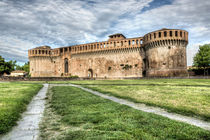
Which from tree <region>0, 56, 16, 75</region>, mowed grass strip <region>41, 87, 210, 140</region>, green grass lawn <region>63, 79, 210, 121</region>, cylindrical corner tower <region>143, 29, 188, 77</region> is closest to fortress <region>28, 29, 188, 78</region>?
cylindrical corner tower <region>143, 29, 188, 77</region>

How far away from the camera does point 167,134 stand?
3.18 metres

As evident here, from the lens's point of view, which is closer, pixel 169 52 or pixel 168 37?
pixel 168 37

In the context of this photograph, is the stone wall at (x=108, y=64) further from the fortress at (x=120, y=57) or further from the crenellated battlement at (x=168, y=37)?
the crenellated battlement at (x=168, y=37)

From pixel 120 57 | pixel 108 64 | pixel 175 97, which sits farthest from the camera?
pixel 108 64

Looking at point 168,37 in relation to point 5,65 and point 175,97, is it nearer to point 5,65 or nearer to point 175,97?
point 175,97

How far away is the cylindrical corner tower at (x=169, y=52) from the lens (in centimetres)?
3428

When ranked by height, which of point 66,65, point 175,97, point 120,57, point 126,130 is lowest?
point 175,97

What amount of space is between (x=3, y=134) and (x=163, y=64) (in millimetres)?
35708

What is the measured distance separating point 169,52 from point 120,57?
1400cm

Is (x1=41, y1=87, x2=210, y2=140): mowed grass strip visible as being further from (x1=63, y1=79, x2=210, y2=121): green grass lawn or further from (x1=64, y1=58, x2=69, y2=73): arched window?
(x1=64, y1=58, x2=69, y2=73): arched window

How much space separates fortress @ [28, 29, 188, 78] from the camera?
34.9 m

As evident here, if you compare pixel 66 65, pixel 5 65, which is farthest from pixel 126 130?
pixel 5 65

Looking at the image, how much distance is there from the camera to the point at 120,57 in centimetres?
4406

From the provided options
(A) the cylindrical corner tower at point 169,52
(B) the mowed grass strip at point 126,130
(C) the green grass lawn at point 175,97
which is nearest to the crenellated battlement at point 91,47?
(A) the cylindrical corner tower at point 169,52
